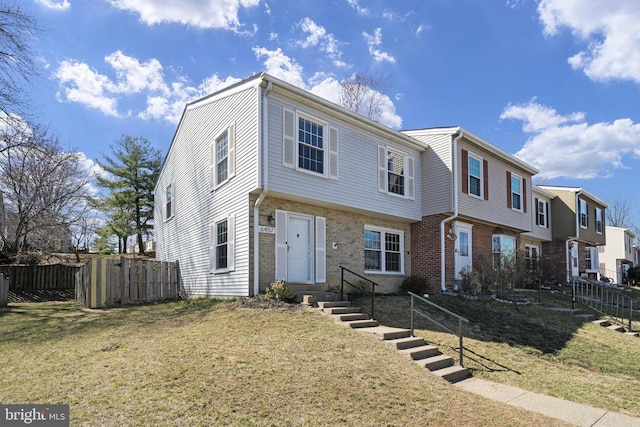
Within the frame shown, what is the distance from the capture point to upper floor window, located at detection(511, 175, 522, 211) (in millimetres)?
19000

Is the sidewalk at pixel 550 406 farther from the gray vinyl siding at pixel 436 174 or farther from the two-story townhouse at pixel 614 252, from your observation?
the two-story townhouse at pixel 614 252

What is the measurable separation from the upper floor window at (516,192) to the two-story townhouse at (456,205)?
3.91ft

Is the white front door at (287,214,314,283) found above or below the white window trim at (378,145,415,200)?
below

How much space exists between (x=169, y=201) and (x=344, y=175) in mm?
9286

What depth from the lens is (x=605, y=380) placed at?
7789mm

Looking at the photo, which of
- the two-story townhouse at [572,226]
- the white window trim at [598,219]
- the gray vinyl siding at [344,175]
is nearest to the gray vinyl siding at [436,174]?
the gray vinyl siding at [344,175]

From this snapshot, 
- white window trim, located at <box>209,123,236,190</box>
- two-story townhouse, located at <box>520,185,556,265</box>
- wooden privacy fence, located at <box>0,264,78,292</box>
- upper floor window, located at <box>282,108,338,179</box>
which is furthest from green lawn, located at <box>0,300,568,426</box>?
two-story townhouse, located at <box>520,185,556,265</box>

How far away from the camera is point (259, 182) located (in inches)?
414

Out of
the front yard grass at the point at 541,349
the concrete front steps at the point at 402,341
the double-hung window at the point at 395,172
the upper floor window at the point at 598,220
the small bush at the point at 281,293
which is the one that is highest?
the double-hung window at the point at 395,172

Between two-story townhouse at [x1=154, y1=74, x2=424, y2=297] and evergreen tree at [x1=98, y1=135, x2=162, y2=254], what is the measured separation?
14620 mm

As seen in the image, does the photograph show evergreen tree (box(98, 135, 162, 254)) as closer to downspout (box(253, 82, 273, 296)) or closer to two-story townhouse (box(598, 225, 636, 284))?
downspout (box(253, 82, 273, 296))

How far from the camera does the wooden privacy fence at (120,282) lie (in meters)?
12.3

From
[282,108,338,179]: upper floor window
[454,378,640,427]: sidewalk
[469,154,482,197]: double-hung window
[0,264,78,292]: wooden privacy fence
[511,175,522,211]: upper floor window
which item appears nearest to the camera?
[454,378,640,427]: sidewalk

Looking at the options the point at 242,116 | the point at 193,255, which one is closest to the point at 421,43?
the point at 242,116
